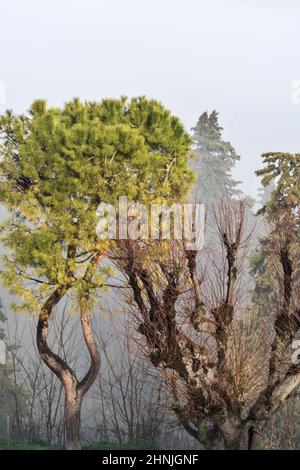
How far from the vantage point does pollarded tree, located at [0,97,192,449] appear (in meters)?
15.5

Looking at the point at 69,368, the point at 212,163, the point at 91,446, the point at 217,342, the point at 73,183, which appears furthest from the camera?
the point at 212,163

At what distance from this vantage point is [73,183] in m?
15.5

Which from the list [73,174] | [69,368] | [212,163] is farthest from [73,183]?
[212,163]

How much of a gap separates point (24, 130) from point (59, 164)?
152 cm

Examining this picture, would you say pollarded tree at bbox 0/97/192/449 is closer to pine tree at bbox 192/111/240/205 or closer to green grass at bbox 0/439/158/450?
green grass at bbox 0/439/158/450

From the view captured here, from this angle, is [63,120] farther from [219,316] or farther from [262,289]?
[262,289]

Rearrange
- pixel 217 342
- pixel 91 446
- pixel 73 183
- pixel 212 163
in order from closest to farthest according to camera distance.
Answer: pixel 217 342 → pixel 73 183 → pixel 91 446 → pixel 212 163

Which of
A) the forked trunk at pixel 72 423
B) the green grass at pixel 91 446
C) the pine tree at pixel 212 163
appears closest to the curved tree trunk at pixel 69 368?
the forked trunk at pixel 72 423

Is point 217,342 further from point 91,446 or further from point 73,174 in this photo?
point 91,446

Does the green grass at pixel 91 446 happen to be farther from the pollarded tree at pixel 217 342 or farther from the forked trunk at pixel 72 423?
the pollarded tree at pixel 217 342

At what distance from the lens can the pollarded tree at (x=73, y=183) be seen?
1548 centimetres

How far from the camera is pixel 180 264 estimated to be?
12.5 meters

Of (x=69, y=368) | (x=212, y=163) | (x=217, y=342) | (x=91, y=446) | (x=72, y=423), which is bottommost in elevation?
(x=91, y=446)

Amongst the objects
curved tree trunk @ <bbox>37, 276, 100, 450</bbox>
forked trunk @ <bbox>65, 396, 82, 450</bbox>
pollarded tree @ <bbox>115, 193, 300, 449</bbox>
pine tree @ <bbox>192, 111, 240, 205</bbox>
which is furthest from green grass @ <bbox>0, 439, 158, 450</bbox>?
pine tree @ <bbox>192, 111, 240, 205</bbox>
